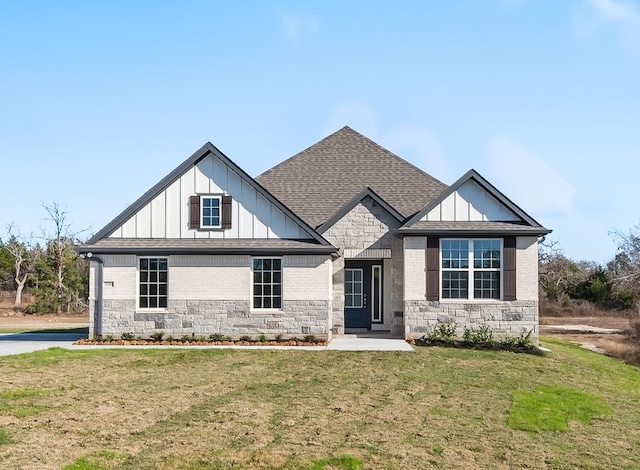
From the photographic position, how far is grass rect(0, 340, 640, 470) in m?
7.74

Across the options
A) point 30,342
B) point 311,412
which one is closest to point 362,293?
point 30,342

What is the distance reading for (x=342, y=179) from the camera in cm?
2509

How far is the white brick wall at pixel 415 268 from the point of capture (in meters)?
20.1

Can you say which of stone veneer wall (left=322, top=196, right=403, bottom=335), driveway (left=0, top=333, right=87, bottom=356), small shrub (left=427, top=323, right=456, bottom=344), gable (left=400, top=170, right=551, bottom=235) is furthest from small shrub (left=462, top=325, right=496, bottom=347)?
driveway (left=0, top=333, right=87, bottom=356)

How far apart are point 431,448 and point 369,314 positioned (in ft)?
47.2

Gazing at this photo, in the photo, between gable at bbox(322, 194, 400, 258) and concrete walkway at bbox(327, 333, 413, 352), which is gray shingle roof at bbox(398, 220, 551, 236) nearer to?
gable at bbox(322, 194, 400, 258)

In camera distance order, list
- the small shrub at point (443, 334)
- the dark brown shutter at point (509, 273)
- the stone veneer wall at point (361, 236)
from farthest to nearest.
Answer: the stone veneer wall at point (361, 236), the dark brown shutter at point (509, 273), the small shrub at point (443, 334)

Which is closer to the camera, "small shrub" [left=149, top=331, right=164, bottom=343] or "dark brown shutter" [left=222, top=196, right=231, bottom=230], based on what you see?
"small shrub" [left=149, top=331, right=164, bottom=343]

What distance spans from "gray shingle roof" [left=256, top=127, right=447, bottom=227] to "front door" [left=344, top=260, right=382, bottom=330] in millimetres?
2128

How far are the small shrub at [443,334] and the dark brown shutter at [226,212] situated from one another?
6941mm

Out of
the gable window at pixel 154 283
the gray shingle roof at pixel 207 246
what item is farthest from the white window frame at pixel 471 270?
the gable window at pixel 154 283

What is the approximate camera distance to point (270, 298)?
2019 cm

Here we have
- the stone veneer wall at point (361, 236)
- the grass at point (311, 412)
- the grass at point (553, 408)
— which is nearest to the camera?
the grass at point (311, 412)

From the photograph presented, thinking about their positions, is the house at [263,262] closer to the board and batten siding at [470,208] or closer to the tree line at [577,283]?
the board and batten siding at [470,208]
